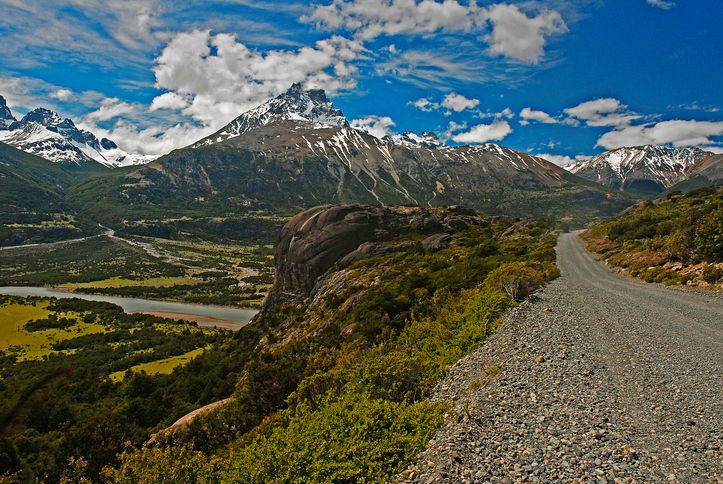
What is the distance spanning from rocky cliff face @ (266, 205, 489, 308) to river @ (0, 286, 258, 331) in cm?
5013

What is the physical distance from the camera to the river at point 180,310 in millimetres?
118219

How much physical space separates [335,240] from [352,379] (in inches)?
1862

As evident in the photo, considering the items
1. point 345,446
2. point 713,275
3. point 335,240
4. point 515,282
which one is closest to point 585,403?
point 345,446

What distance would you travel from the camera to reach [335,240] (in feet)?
199

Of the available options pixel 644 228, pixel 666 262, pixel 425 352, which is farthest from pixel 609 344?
pixel 644 228

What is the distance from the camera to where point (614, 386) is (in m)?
11.6

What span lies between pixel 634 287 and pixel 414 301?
18.3 meters

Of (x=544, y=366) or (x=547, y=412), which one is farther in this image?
(x=544, y=366)

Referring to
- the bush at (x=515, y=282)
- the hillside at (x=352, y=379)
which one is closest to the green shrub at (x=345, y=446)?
the hillside at (x=352, y=379)

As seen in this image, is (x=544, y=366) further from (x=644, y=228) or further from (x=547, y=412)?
(x=644, y=228)

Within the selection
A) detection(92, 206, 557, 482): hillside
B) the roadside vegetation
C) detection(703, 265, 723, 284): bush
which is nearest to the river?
detection(92, 206, 557, 482): hillside

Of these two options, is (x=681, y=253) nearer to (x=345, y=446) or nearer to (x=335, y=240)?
(x=345, y=446)

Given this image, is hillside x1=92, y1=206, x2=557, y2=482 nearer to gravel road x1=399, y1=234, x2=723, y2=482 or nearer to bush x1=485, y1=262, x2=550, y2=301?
bush x1=485, y1=262, x2=550, y2=301

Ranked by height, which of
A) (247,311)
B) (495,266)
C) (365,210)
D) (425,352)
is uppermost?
(365,210)
